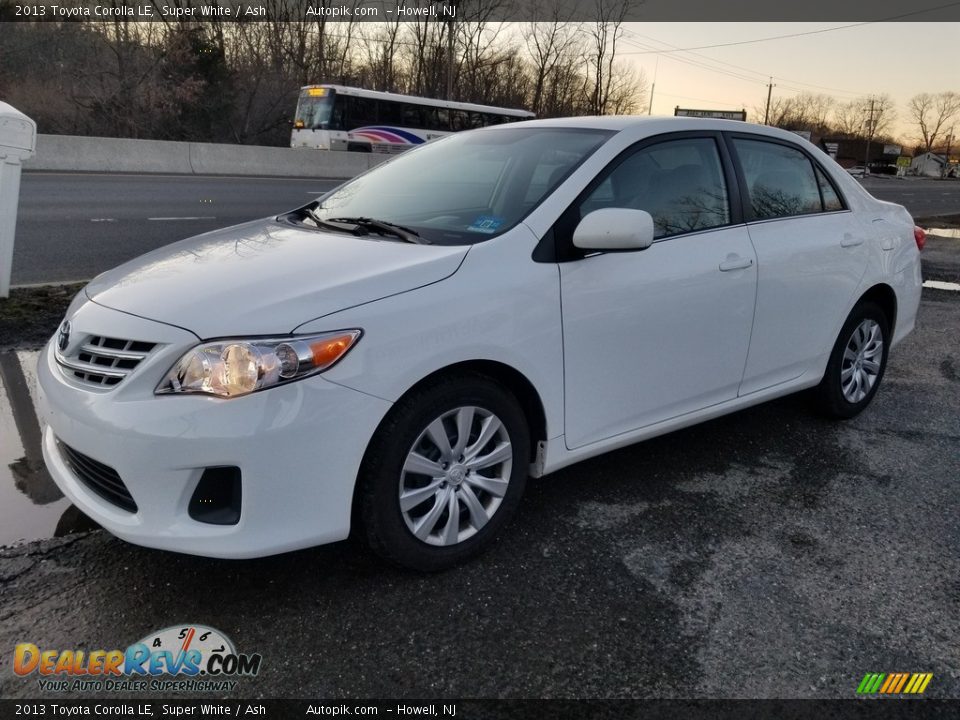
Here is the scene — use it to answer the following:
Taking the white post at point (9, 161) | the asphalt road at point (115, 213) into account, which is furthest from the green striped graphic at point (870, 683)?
the asphalt road at point (115, 213)

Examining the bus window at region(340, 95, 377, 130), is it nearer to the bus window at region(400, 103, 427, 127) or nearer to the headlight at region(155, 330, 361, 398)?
the bus window at region(400, 103, 427, 127)

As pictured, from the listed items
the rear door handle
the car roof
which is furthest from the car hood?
the rear door handle

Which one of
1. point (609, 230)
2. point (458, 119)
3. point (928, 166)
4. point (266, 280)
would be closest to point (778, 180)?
point (609, 230)

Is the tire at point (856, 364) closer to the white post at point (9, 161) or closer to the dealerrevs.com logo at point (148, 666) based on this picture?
the dealerrevs.com logo at point (148, 666)

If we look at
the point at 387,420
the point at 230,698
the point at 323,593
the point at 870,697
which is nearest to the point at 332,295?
the point at 387,420

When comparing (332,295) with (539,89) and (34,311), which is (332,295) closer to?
(34,311)

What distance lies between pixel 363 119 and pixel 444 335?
28392 mm

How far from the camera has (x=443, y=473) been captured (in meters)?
2.76

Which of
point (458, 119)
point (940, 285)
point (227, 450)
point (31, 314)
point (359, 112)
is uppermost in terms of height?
point (458, 119)

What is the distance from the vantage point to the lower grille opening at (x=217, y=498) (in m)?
2.36

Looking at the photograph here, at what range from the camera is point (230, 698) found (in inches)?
87.7

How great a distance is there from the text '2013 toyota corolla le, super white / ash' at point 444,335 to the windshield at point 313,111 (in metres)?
26.3

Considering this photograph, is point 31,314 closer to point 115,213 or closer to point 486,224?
point 486,224

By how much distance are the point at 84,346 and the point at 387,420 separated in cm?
107
